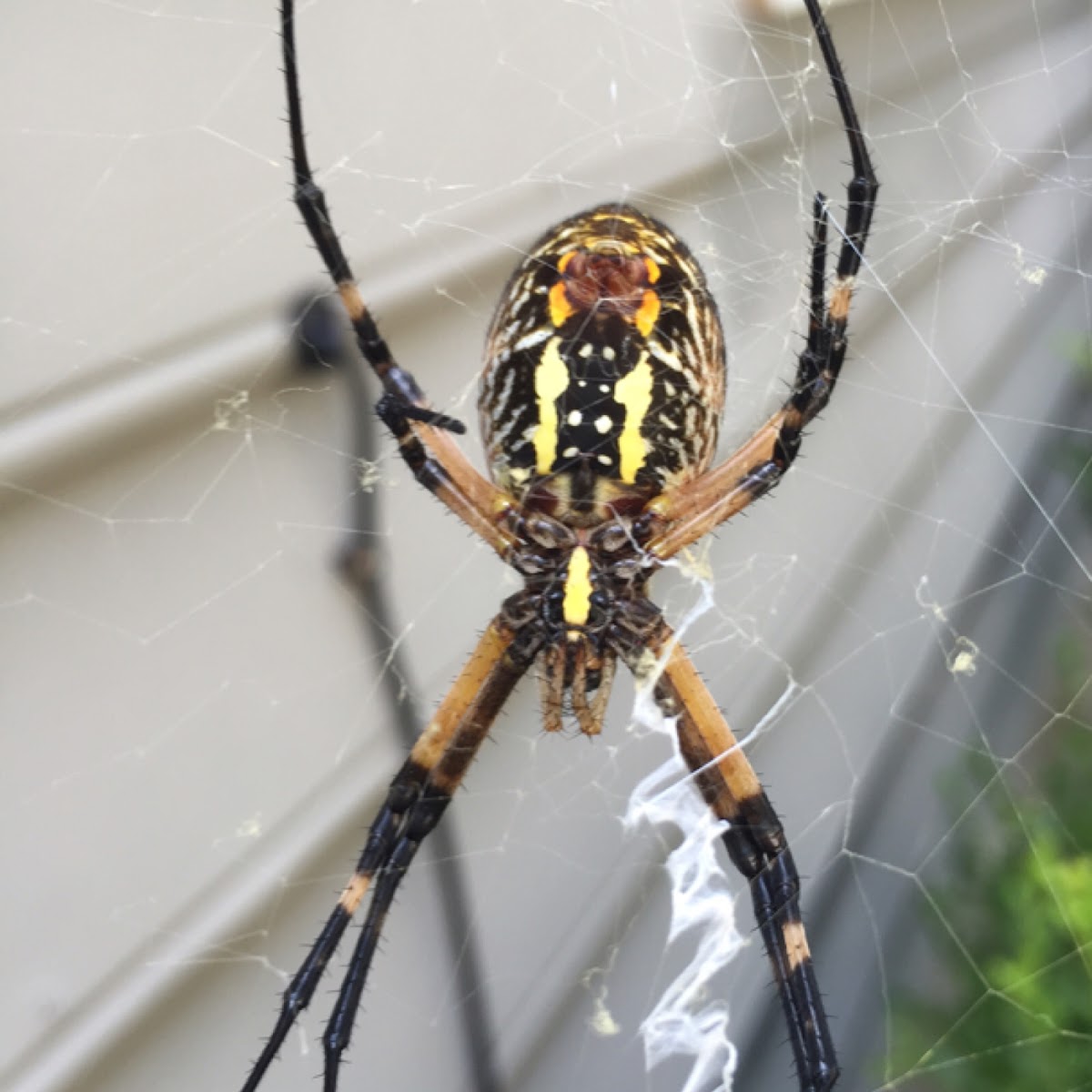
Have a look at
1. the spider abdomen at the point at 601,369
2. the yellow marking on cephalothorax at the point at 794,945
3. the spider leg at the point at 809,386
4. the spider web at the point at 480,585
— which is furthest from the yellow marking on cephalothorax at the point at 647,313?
the yellow marking on cephalothorax at the point at 794,945

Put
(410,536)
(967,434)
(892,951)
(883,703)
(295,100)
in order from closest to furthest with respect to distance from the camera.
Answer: (295,100), (410,536), (892,951), (883,703), (967,434)

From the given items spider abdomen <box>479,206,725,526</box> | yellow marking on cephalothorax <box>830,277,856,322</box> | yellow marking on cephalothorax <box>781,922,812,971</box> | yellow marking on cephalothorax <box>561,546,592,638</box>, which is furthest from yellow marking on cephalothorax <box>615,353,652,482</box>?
yellow marking on cephalothorax <box>781,922,812,971</box>

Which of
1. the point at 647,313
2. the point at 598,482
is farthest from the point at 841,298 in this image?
the point at 598,482

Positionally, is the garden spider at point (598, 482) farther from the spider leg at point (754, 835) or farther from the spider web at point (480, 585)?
the spider web at point (480, 585)

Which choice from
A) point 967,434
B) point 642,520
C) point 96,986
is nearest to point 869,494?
point 967,434

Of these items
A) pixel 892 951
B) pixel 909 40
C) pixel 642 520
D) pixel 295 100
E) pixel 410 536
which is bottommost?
pixel 892 951

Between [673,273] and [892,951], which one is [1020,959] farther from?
[673,273]

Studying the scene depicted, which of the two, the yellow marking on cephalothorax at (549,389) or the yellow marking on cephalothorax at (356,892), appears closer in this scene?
the yellow marking on cephalothorax at (549,389)

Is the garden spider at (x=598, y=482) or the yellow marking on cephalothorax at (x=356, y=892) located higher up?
the garden spider at (x=598, y=482)
